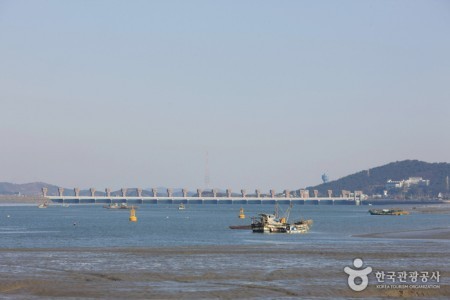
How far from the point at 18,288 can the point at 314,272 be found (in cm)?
1659

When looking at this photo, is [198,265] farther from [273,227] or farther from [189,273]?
[273,227]

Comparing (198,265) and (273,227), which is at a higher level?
(273,227)

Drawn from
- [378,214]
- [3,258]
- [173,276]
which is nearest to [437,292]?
[173,276]

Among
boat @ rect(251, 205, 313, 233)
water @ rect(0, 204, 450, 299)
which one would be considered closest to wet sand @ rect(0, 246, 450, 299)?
water @ rect(0, 204, 450, 299)

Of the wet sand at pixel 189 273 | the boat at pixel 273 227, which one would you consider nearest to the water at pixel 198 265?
the wet sand at pixel 189 273

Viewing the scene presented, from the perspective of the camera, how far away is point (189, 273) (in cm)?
4766

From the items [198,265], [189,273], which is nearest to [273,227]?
[198,265]

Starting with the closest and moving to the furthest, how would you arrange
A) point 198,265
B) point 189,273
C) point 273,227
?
point 189,273
point 198,265
point 273,227

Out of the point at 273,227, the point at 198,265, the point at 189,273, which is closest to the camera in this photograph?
the point at 189,273

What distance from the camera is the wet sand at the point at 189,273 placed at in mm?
39844

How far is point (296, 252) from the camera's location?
207ft

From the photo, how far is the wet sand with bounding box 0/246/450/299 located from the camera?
39.8 meters

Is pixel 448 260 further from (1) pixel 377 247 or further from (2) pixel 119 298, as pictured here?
(2) pixel 119 298

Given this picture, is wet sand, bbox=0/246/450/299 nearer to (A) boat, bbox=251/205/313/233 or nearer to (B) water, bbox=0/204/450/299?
(B) water, bbox=0/204/450/299
